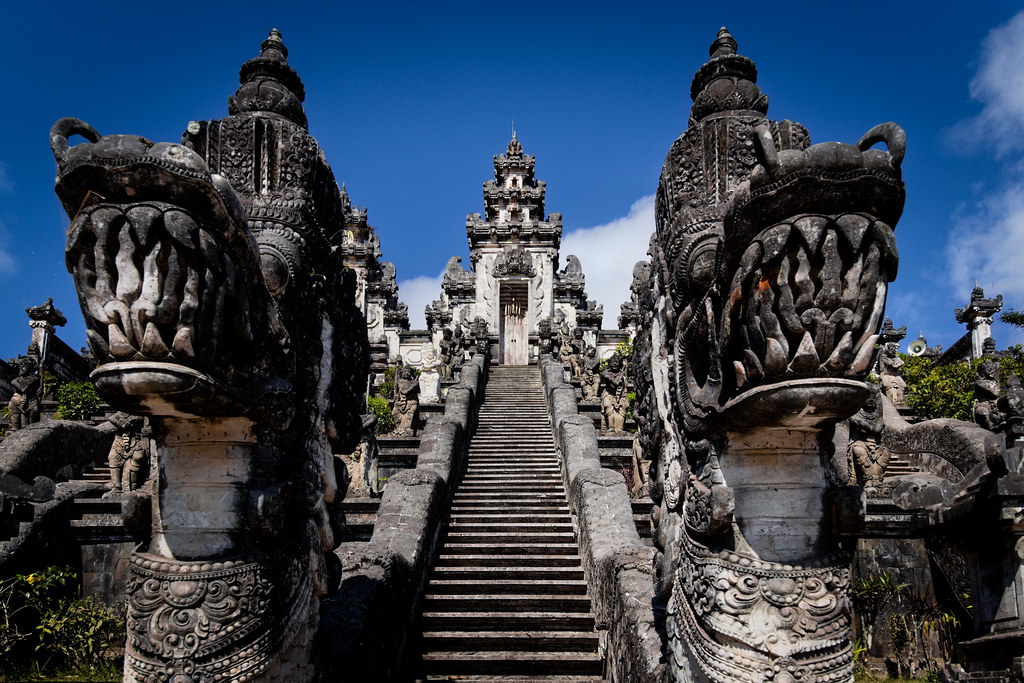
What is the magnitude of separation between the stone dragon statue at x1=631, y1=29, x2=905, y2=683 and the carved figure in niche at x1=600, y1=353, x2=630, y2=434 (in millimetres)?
9097

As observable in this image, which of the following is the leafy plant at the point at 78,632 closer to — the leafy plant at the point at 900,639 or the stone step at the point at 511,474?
the stone step at the point at 511,474

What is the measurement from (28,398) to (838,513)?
17.8 metres

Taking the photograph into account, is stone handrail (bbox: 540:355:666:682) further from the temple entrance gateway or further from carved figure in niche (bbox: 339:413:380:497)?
the temple entrance gateway

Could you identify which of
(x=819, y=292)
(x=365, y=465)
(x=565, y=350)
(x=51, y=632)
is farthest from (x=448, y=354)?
(x=819, y=292)

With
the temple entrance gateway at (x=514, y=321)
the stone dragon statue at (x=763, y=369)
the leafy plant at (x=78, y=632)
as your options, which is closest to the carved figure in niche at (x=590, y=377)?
the leafy plant at (x=78, y=632)

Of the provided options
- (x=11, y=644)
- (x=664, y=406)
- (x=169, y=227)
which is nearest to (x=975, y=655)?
(x=664, y=406)

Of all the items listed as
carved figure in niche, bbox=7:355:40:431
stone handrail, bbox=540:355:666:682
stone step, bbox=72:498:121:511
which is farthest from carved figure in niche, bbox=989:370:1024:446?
carved figure in niche, bbox=7:355:40:431

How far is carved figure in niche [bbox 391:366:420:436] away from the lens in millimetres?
13523

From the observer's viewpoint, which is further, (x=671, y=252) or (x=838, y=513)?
(x=671, y=252)

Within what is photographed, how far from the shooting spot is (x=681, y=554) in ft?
12.8

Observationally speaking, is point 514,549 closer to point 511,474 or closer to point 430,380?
point 511,474

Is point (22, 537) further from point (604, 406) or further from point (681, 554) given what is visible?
point (604, 406)

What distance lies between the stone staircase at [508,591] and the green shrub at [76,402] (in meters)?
16.0

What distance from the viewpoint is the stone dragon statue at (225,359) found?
3225mm
